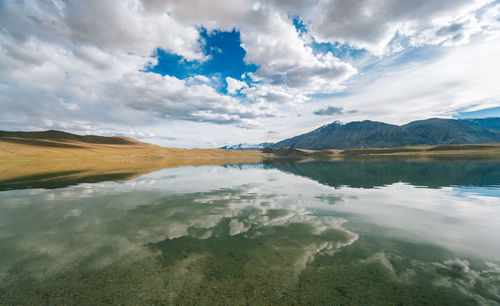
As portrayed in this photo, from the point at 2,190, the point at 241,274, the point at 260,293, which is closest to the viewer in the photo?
the point at 260,293

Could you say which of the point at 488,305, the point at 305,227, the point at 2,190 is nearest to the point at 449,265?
the point at 488,305

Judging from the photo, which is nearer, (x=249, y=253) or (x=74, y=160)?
(x=249, y=253)

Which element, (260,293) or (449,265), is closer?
(260,293)

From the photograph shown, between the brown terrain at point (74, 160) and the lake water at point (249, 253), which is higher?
the brown terrain at point (74, 160)

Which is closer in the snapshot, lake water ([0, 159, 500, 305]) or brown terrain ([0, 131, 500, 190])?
lake water ([0, 159, 500, 305])

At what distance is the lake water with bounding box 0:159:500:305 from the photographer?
584 cm

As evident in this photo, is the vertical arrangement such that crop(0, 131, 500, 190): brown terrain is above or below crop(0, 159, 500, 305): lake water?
above

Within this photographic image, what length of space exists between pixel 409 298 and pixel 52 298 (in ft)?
32.8

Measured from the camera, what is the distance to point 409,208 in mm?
14859

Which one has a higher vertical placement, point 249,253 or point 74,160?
point 74,160

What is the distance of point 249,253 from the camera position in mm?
8102

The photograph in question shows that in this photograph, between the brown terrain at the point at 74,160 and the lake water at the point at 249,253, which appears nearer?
the lake water at the point at 249,253

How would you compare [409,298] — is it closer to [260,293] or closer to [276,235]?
[260,293]

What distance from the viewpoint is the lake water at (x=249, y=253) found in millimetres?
5836
